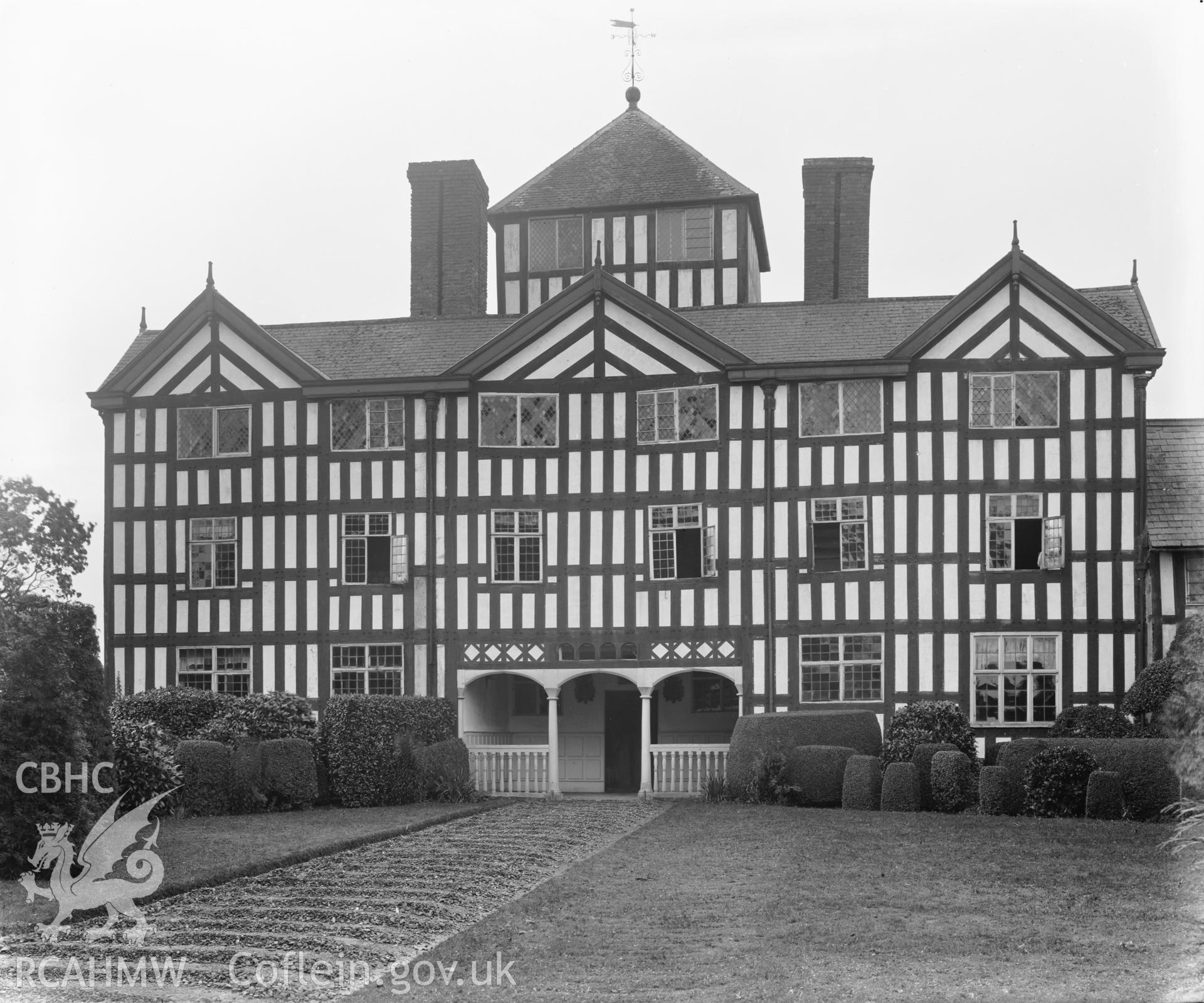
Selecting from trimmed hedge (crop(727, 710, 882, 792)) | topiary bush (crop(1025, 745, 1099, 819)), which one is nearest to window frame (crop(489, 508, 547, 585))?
trimmed hedge (crop(727, 710, 882, 792))

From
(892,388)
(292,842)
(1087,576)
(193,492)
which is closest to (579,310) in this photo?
(892,388)

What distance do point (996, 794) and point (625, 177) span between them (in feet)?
57.1

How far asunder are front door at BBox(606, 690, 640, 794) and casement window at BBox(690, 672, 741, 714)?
1.23m

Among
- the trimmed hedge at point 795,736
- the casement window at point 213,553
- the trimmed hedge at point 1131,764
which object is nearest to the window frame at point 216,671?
the casement window at point 213,553

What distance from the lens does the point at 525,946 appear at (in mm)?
12750

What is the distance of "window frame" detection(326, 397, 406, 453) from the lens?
3152 centimetres

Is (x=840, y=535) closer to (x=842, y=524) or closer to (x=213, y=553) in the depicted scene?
(x=842, y=524)

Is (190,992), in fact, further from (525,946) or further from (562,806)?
(562,806)

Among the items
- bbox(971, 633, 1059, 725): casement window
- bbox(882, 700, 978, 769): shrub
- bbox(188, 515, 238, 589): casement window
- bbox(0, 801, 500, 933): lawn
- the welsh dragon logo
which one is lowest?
bbox(0, 801, 500, 933): lawn

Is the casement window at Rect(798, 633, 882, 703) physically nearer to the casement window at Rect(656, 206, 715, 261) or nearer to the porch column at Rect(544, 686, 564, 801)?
the porch column at Rect(544, 686, 564, 801)

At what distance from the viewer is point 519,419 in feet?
102

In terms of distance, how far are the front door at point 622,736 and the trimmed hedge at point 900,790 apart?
29.5ft

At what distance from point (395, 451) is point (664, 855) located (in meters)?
14.6

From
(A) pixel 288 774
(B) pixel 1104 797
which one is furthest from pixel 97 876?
(B) pixel 1104 797
